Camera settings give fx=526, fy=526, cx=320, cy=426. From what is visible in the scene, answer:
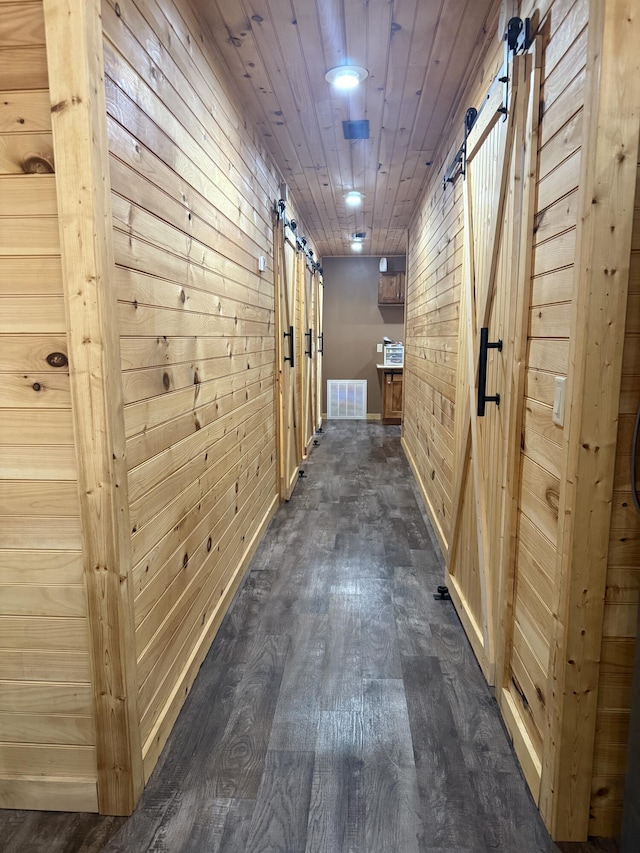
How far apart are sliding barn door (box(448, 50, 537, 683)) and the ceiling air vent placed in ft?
2.86

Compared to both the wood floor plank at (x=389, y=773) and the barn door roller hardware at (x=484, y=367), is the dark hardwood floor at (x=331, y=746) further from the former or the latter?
the barn door roller hardware at (x=484, y=367)

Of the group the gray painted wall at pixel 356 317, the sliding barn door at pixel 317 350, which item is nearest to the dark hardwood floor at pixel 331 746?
the sliding barn door at pixel 317 350

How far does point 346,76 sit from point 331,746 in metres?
2.84

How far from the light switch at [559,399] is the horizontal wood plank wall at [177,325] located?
1.17 m

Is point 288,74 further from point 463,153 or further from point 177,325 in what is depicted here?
point 177,325

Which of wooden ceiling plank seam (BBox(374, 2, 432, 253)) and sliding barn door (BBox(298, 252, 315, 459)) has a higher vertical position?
wooden ceiling plank seam (BBox(374, 2, 432, 253))

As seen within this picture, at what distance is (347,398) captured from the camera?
29.0ft

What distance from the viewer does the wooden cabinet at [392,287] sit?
8359mm

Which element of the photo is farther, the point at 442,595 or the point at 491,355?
the point at 442,595

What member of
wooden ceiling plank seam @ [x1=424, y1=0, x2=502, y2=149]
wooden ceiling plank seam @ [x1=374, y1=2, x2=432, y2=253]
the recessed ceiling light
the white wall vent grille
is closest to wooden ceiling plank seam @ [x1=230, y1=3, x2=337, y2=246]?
wooden ceiling plank seam @ [x1=374, y1=2, x2=432, y2=253]

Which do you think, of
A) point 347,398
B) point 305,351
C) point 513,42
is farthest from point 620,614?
point 347,398

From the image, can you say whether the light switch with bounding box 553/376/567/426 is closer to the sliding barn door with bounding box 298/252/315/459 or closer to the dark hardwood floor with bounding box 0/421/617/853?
the dark hardwood floor with bounding box 0/421/617/853

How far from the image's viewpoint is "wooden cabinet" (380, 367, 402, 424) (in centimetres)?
791

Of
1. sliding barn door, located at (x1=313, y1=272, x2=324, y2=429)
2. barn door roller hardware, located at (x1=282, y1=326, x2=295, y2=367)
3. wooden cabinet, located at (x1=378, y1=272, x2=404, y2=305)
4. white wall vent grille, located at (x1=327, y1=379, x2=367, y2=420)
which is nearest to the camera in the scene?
barn door roller hardware, located at (x1=282, y1=326, x2=295, y2=367)
